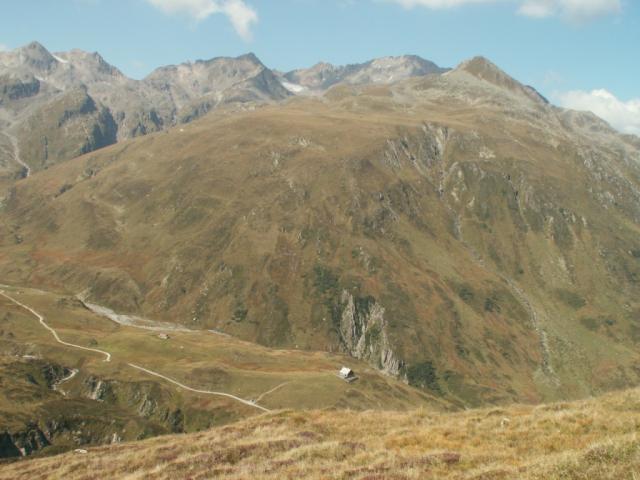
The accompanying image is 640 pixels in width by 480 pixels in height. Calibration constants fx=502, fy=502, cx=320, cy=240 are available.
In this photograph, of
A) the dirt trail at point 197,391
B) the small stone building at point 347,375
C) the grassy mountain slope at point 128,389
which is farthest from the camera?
the small stone building at point 347,375

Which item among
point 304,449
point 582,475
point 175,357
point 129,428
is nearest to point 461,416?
point 304,449

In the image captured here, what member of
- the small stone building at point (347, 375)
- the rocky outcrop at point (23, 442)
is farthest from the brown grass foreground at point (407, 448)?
the small stone building at point (347, 375)

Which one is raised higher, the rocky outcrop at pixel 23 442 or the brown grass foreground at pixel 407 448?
the brown grass foreground at pixel 407 448

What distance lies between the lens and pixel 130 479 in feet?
112

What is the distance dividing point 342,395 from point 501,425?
136 meters

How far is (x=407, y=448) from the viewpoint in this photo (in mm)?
29891

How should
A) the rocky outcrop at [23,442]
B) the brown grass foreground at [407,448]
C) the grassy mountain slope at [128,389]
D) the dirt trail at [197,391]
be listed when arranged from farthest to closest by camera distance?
the dirt trail at [197,391], the grassy mountain slope at [128,389], the rocky outcrop at [23,442], the brown grass foreground at [407,448]

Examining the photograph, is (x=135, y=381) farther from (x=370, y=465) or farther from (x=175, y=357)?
(x=370, y=465)

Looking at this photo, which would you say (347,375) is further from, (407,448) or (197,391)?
(407,448)

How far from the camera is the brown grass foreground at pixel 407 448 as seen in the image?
20391 millimetres

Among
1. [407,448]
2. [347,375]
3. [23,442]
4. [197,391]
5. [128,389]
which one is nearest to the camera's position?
[407,448]

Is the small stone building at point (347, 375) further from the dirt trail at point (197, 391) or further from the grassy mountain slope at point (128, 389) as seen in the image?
the dirt trail at point (197, 391)

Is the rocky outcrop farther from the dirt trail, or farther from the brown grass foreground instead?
the brown grass foreground

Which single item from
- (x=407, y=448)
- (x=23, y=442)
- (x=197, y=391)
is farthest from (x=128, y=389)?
(x=407, y=448)
